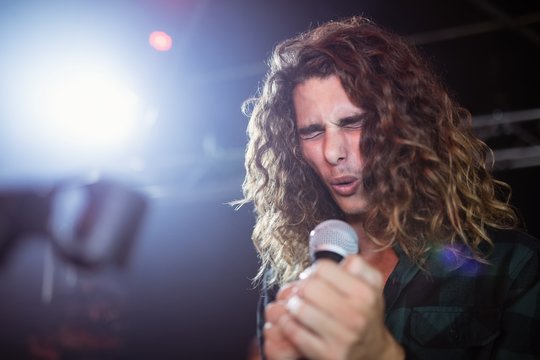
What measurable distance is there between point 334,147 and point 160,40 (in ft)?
7.09

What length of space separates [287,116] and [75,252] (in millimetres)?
1256

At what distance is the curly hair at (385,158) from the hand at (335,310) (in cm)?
85

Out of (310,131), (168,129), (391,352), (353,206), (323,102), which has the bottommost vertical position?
(391,352)

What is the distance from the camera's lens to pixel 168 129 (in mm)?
6371

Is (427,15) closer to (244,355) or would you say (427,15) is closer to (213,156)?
(213,156)

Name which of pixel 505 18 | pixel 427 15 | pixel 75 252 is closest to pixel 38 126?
pixel 75 252

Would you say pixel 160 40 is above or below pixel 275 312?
above

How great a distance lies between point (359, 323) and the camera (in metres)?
1.26

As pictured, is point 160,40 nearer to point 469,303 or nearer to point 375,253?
point 375,253

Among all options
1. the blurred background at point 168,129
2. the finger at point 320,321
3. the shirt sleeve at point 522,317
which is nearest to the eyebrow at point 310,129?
the shirt sleeve at point 522,317

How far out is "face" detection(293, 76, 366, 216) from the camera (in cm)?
216

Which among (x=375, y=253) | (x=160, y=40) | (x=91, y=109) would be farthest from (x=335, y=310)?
(x=91, y=109)

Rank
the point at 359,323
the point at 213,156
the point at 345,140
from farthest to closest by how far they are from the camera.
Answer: the point at 213,156, the point at 345,140, the point at 359,323

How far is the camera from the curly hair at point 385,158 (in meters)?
2.15
